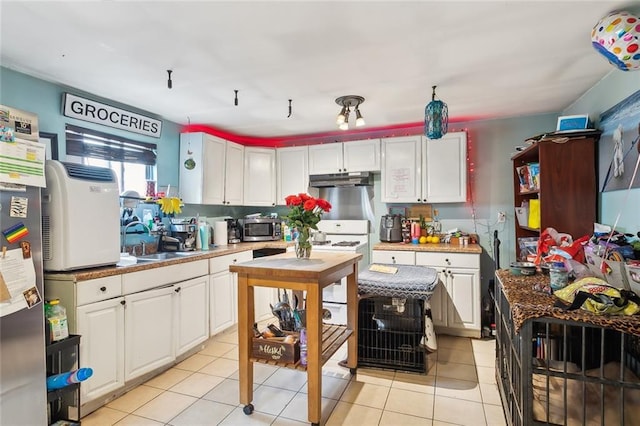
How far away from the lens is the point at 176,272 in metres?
2.78

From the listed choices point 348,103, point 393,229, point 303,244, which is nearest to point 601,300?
point 303,244

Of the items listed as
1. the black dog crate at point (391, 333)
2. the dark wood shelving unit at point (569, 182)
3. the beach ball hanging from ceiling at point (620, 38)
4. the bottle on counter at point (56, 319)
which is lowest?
the black dog crate at point (391, 333)

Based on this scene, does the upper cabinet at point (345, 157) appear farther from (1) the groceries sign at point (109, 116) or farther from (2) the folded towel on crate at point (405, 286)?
(1) the groceries sign at point (109, 116)

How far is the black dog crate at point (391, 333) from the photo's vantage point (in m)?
2.62

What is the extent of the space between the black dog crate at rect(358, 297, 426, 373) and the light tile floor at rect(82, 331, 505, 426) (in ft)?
0.29

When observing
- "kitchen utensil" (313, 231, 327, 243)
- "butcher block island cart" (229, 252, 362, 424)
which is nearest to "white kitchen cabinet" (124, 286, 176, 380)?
"butcher block island cart" (229, 252, 362, 424)

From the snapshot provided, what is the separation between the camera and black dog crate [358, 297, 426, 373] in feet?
8.58

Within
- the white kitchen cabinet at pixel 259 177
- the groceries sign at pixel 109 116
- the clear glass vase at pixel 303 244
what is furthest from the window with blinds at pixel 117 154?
the clear glass vase at pixel 303 244

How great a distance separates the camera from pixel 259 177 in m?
4.39

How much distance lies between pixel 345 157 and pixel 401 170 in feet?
2.33

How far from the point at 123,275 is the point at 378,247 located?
2.43 meters

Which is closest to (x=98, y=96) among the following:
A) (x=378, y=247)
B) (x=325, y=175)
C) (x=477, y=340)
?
(x=325, y=175)

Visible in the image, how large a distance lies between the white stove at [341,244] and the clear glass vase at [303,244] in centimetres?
140

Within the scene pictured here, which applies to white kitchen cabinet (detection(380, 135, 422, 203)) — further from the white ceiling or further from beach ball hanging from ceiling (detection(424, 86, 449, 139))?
beach ball hanging from ceiling (detection(424, 86, 449, 139))
